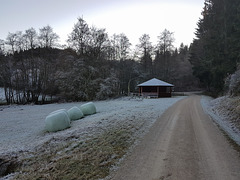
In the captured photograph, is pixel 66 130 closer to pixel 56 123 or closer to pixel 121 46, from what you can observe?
pixel 56 123

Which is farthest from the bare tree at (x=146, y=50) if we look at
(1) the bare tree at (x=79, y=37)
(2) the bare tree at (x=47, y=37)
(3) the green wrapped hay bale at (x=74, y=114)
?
(3) the green wrapped hay bale at (x=74, y=114)

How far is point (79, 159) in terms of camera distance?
14.0ft

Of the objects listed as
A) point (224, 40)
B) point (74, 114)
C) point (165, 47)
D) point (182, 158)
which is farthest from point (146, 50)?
point (182, 158)

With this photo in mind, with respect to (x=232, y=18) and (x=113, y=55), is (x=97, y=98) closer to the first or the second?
(x=113, y=55)

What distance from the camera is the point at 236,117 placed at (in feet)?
26.7

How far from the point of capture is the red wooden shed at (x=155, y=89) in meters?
28.1

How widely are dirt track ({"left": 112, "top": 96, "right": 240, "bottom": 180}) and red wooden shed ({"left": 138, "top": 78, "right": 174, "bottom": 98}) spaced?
21842mm

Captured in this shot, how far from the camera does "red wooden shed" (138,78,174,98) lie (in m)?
28.1

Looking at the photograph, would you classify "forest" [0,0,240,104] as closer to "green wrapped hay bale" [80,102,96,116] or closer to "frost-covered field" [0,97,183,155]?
"green wrapped hay bale" [80,102,96,116]

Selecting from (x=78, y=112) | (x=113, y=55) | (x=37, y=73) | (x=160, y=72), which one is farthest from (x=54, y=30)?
(x=160, y=72)

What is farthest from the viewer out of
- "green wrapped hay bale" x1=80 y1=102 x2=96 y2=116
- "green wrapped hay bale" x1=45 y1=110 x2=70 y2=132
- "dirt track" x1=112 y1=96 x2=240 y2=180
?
"green wrapped hay bale" x1=80 y1=102 x2=96 y2=116

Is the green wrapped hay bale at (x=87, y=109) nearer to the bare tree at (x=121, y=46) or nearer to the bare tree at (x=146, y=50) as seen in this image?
the bare tree at (x=121, y=46)

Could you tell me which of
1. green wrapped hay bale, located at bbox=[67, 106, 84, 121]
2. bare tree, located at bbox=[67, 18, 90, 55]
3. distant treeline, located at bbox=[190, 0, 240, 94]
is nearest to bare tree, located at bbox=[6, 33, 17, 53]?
bare tree, located at bbox=[67, 18, 90, 55]

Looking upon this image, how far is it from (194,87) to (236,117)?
45.1 m
